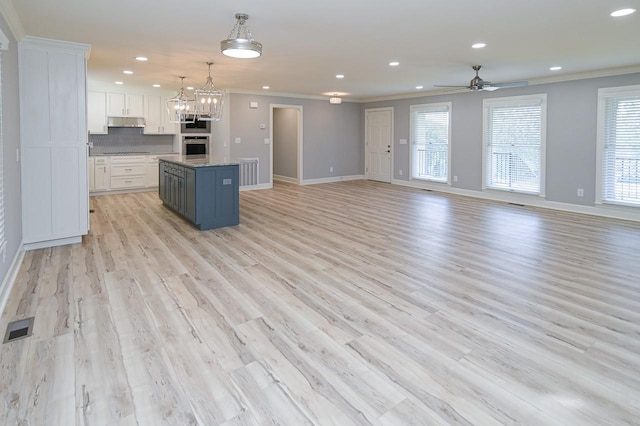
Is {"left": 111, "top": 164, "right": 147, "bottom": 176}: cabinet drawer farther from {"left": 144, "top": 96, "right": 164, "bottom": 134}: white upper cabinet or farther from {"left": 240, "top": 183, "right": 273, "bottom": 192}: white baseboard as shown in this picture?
{"left": 240, "top": 183, "right": 273, "bottom": 192}: white baseboard

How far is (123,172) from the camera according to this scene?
8.94 meters

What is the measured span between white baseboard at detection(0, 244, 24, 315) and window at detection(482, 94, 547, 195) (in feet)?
27.2

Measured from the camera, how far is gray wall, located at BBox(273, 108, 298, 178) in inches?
442

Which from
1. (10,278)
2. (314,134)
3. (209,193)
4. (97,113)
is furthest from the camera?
(314,134)

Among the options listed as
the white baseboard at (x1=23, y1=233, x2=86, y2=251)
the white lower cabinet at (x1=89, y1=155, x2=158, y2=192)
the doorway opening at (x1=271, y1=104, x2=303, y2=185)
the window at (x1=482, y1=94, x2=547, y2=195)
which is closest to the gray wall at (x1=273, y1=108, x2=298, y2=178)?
the doorway opening at (x1=271, y1=104, x2=303, y2=185)

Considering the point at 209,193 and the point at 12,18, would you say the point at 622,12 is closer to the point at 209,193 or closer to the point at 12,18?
the point at 209,193

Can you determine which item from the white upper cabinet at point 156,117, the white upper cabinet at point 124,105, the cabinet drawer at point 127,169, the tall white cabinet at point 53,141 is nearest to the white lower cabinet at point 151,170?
Result: the cabinet drawer at point 127,169

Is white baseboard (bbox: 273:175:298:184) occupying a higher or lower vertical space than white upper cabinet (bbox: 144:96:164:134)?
lower

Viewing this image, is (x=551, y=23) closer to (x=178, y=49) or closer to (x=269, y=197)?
(x=178, y=49)

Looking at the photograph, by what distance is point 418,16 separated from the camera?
3.75m

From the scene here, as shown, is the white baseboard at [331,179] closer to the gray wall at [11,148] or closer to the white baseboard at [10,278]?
the gray wall at [11,148]

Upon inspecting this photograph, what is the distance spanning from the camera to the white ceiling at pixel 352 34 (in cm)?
353

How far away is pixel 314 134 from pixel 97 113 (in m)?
5.26

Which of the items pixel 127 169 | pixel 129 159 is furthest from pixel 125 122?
pixel 127 169
